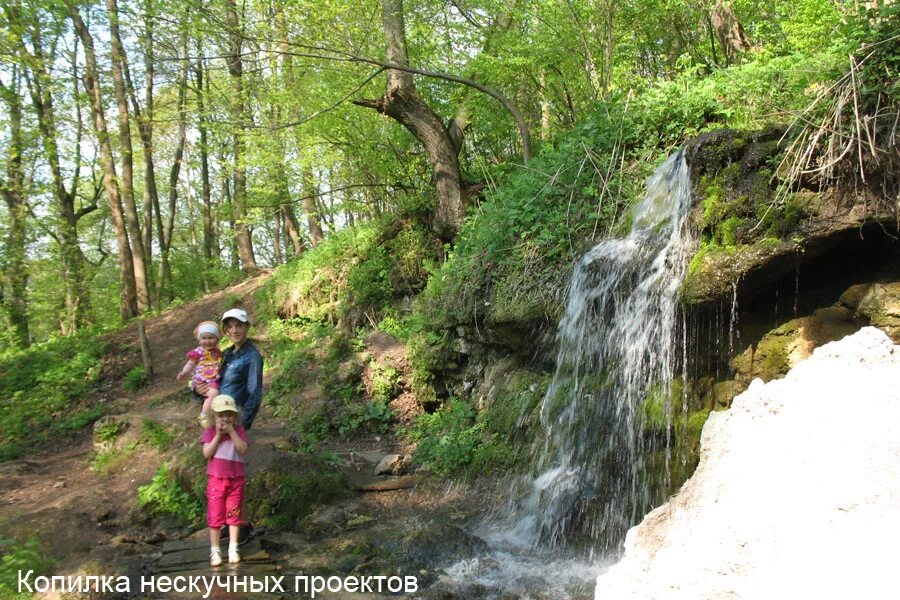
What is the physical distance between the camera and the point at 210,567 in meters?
4.41

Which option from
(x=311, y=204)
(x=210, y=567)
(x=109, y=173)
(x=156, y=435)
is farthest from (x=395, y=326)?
(x=109, y=173)

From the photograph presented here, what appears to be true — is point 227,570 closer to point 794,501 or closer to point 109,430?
point 794,501

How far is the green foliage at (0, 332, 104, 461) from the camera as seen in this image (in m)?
10.5

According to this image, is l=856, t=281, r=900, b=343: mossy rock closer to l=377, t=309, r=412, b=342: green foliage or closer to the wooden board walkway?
the wooden board walkway

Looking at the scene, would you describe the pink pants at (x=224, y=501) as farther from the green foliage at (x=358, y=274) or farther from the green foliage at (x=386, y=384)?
the green foliage at (x=358, y=274)

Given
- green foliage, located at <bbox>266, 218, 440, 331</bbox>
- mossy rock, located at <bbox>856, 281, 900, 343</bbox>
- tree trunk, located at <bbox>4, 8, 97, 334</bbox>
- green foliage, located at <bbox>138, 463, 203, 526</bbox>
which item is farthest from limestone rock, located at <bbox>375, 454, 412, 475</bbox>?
tree trunk, located at <bbox>4, 8, 97, 334</bbox>

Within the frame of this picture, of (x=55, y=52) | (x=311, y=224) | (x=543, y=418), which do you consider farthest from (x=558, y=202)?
(x=55, y=52)

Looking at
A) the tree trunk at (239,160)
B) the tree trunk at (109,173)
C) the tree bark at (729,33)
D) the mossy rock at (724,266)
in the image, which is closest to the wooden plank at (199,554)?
the mossy rock at (724,266)

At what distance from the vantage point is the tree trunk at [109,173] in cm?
1352

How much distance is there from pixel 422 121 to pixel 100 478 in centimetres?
731

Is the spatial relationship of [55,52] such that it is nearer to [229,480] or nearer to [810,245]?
[229,480]

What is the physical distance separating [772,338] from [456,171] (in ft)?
22.2

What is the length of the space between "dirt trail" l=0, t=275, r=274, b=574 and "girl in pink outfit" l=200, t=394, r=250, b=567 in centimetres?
106

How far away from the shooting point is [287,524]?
5.65 metres
